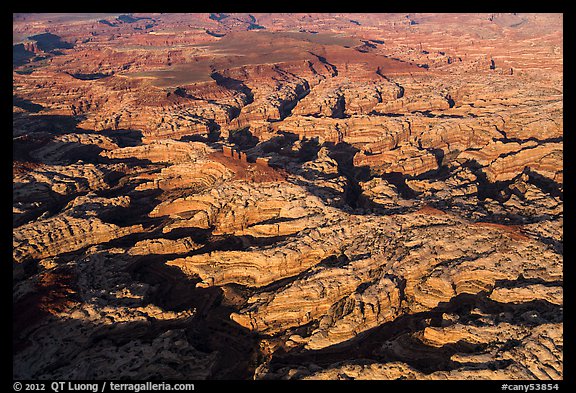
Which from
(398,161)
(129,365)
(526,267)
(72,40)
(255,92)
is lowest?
(129,365)

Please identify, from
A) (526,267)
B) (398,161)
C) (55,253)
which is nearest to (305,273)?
(526,267)

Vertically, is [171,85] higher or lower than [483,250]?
higher

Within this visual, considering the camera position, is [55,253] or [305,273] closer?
[305,273]

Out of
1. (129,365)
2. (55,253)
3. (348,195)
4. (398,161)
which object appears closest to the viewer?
(129,365)

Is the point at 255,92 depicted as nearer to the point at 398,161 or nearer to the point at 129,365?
the point at 398,161

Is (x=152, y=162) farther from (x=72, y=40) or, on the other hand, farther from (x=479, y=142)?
(x=72, y=40)

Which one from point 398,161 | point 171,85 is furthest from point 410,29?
point 398,161

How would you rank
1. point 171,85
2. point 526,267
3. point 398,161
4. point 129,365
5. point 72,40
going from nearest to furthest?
1. point 129,365
2. point 526,267
3. point 398,161
4. point 171,85
5. point 72,40
